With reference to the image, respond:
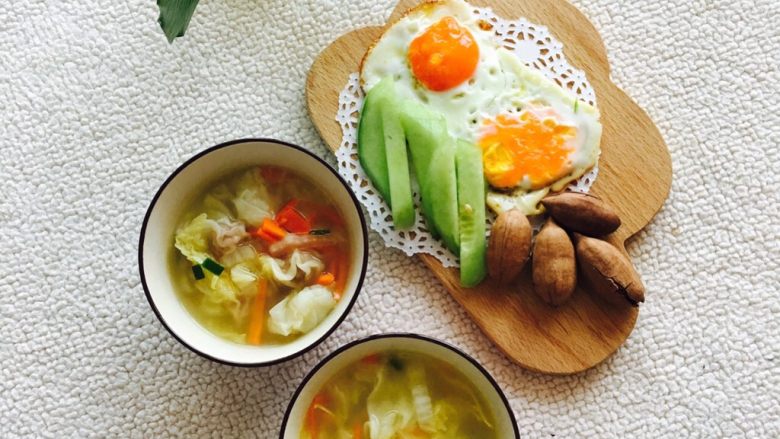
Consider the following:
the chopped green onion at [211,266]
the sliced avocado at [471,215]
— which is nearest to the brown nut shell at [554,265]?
the sliced avocado at [471,215]

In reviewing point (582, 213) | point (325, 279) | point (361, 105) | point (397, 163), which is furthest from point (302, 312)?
point (582, 213)

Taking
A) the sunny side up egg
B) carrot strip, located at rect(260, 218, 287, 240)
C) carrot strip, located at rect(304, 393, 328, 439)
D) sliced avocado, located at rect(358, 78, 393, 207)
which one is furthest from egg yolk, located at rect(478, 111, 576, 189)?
carrot strip, located at rect(304, 393, 328, 439)

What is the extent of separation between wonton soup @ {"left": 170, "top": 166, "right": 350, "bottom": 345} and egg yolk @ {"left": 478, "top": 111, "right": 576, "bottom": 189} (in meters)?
0.35

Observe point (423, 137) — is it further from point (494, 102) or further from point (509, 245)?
point (509, 245)

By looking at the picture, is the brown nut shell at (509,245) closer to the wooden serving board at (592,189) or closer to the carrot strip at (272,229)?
the wooden serving board at (592,189)

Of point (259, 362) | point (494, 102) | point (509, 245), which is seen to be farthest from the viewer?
point (494, 102)

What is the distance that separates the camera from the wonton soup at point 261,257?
5.29 feet

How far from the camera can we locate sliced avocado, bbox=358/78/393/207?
1.77 meters

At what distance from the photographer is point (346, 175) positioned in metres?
1.79

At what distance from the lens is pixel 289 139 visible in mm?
1842

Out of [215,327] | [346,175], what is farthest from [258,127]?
[215,327]

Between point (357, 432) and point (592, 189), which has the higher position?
point (592, 189)

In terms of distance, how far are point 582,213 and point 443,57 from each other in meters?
0.43

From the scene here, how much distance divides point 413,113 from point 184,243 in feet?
1.72
